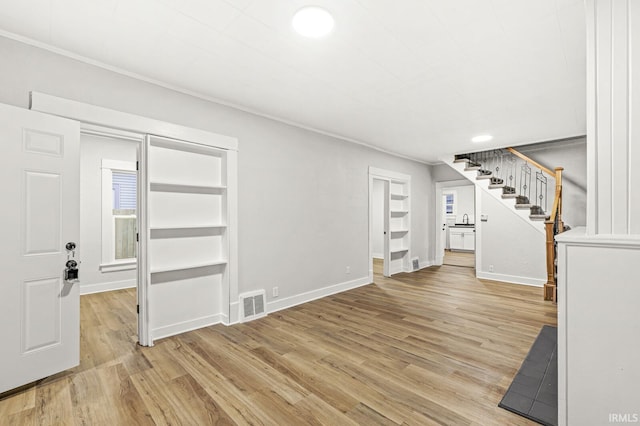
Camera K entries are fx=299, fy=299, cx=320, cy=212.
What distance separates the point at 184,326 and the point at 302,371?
1.55 m

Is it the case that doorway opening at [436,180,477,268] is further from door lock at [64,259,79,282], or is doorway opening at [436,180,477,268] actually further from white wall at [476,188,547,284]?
door lock at [64,259,79,282]

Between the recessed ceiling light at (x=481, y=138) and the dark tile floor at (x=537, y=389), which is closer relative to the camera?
the dark tile floor at (x=537, y=389)

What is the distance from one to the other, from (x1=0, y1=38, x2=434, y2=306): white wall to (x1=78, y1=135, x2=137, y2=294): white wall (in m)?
2.61

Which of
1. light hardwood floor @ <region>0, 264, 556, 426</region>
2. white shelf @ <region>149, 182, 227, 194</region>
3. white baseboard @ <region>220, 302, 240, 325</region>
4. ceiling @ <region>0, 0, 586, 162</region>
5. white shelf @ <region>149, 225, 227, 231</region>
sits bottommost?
light hardwood floor @ <region>0, 264, 556, 426</region>

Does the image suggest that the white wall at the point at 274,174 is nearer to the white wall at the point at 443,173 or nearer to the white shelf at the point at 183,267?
the white shelf at the point at 183,267

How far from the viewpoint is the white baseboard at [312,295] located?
3.96 m

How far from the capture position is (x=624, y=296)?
1.49m

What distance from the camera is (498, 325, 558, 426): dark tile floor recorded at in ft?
6.16

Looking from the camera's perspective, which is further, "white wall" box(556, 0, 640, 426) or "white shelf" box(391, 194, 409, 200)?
"white shelf" box(391, 194, 409, 200)

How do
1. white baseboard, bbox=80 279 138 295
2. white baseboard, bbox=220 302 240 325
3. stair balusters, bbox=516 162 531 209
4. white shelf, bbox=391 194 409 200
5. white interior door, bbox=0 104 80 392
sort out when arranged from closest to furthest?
white interior door, bbox=0 104 80 392 → white baseboard, bbox=220 302 240 325 → white baseboard, bbox=80 279 138 295 → stair balusters, bbox=516 162 531 209 → white shelf, bbox=391 194 409 200

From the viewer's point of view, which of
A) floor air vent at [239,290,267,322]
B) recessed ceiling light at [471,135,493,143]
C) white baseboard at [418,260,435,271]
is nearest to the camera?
floor air vent at [239,290,267,322]

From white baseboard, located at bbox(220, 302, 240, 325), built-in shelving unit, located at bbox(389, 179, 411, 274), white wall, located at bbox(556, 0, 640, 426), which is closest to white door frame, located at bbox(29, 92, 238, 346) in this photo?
white baseboard, located at bbox(220, 302, 240, 325)

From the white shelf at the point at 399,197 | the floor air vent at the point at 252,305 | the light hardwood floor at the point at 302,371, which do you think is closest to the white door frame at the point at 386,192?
the white shelf at the point at 399,197

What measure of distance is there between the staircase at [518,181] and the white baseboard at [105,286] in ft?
22.4
